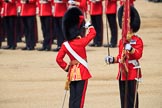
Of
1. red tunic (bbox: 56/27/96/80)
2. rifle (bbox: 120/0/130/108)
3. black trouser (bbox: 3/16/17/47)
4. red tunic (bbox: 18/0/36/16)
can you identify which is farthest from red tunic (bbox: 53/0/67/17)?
rifle (bbox: 120/0/130/108)

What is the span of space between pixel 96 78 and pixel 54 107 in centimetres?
241

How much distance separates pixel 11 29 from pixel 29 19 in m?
0.82

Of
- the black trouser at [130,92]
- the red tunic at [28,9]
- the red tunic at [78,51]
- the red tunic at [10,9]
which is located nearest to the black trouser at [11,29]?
the red tunic at [10,9]

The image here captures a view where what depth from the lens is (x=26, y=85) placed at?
502 inches

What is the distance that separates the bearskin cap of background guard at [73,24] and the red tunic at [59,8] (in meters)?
7.30

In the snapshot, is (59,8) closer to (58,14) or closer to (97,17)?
(58,14)

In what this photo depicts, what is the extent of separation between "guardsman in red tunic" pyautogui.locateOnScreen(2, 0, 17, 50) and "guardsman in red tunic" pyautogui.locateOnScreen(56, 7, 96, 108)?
839 cm

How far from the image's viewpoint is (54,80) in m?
13.2

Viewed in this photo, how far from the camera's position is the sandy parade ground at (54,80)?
1142 cm

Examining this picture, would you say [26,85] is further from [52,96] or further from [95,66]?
[95,66]

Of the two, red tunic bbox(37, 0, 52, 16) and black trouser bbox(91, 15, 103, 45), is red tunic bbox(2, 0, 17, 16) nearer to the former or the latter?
red tunic bbox(37, 0, 52, 16)

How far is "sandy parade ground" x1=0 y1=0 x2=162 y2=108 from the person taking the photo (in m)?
11.4

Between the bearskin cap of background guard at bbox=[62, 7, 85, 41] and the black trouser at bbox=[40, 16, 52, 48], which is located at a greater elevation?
the bearskin cap of background guard at bbox=[62, 7, 85, 41]

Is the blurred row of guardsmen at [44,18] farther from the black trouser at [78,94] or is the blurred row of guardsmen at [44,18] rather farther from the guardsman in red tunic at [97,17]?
the black trouser at [78,94]
